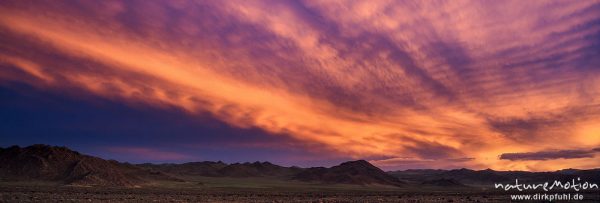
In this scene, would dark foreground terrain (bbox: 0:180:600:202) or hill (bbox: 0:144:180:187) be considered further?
hill (bbox: 0:144:180:187)

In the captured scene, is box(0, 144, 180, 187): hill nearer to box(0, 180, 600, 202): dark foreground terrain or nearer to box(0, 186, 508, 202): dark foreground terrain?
box(0, 180, 600, 202): dark foreground terrain

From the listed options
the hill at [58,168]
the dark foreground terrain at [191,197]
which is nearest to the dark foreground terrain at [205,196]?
the dark foreground terrain at [191,197]

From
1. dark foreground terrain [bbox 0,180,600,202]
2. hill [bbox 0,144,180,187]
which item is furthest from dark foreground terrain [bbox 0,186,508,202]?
hill [bbox 0,144,180,187]

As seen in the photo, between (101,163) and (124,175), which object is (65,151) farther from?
(124,175)

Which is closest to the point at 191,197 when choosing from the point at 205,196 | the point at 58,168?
the point at 205,196

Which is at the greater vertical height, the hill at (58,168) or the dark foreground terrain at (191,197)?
the hill at (58,168)

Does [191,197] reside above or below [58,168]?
below

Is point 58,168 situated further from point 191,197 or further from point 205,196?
point 191,197

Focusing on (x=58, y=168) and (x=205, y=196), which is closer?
(x=205, y=196)

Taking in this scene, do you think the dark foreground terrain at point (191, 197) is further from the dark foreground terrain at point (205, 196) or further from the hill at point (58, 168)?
the hill at point (58, 168)

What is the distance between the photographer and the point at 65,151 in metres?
142

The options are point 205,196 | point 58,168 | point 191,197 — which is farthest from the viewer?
point 58,168

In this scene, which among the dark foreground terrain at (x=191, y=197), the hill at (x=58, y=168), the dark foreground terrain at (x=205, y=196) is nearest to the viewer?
the dark foreground terrain at (x=191, y=197)

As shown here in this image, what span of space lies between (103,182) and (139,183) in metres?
13.7
